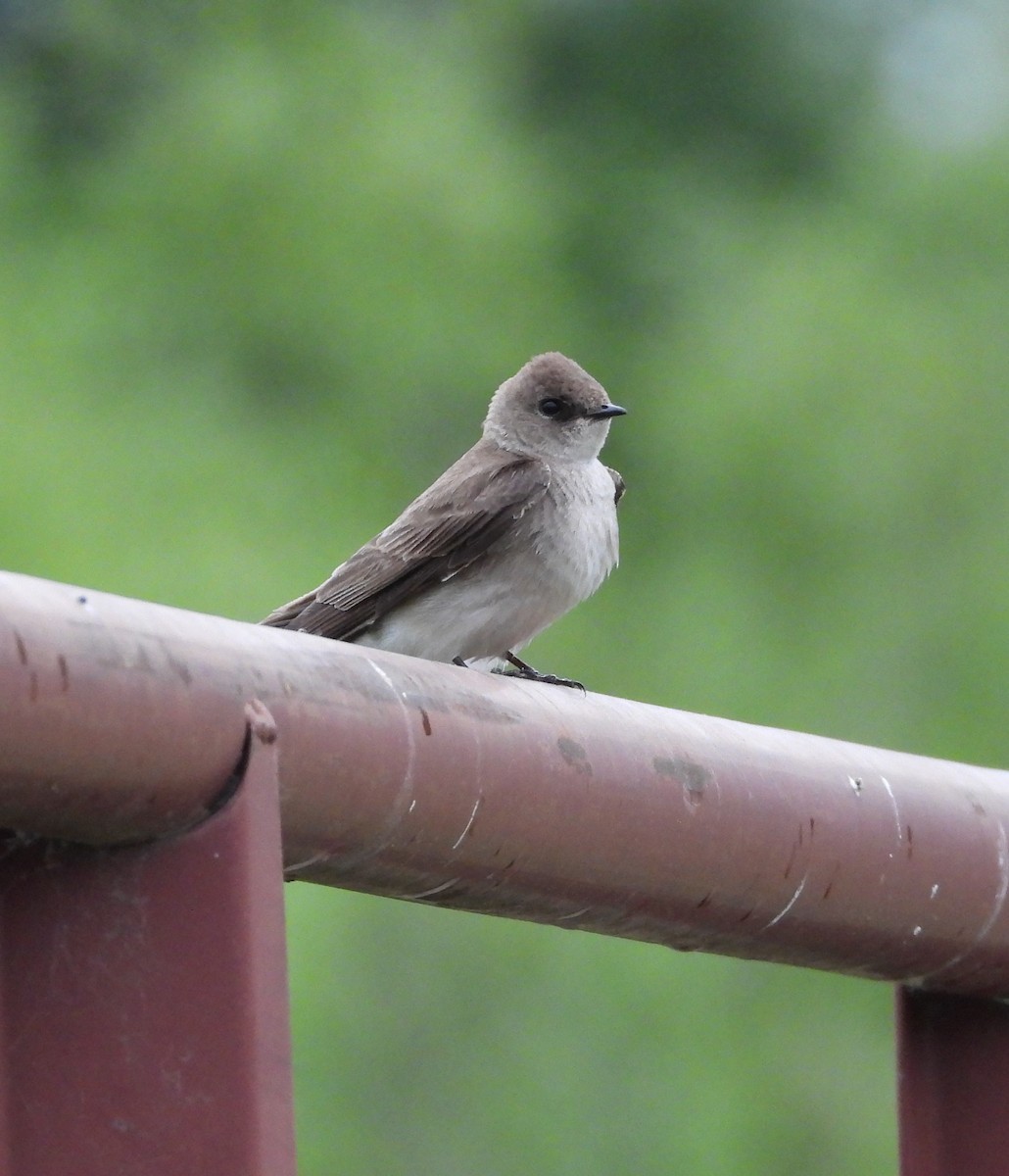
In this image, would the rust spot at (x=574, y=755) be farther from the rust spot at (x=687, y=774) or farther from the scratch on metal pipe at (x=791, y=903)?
the scratch on metal pipe at (x=791, y=903)

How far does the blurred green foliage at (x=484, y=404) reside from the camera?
8.40 m

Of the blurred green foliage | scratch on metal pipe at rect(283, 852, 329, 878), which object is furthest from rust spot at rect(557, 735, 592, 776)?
the blurred green foliage

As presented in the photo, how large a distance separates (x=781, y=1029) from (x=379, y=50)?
5577 millimetres

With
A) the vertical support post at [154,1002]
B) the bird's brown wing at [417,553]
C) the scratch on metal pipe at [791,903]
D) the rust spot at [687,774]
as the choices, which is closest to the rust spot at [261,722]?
the vertical support post at [154,1002]

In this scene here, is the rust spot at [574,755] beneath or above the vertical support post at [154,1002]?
above

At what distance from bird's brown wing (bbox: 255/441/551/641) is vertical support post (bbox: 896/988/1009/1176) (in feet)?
6.73

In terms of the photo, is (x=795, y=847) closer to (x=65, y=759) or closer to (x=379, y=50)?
(x=65, y=759)

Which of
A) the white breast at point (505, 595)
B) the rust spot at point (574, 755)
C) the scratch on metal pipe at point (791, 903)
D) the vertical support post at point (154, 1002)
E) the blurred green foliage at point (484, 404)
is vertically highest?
the blurred green foliage at point (484, 404)

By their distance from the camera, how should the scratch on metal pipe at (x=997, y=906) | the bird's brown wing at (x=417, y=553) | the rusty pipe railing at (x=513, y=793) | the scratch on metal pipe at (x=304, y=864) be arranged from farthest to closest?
the bird's brown wing at (x=417, y=553) < the scratch on metal pipe at (x=997, y=906) < the scratch on metal pipe at (x=304, y=864) < the rusty pipe railing at (x=513, y=793)

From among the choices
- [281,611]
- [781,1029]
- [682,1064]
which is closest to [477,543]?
[281,611]

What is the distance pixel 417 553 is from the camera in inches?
171

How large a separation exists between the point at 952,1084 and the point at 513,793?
2.64 ft

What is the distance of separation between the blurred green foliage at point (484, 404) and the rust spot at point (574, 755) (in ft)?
19.8

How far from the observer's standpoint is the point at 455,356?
10.3 meters
